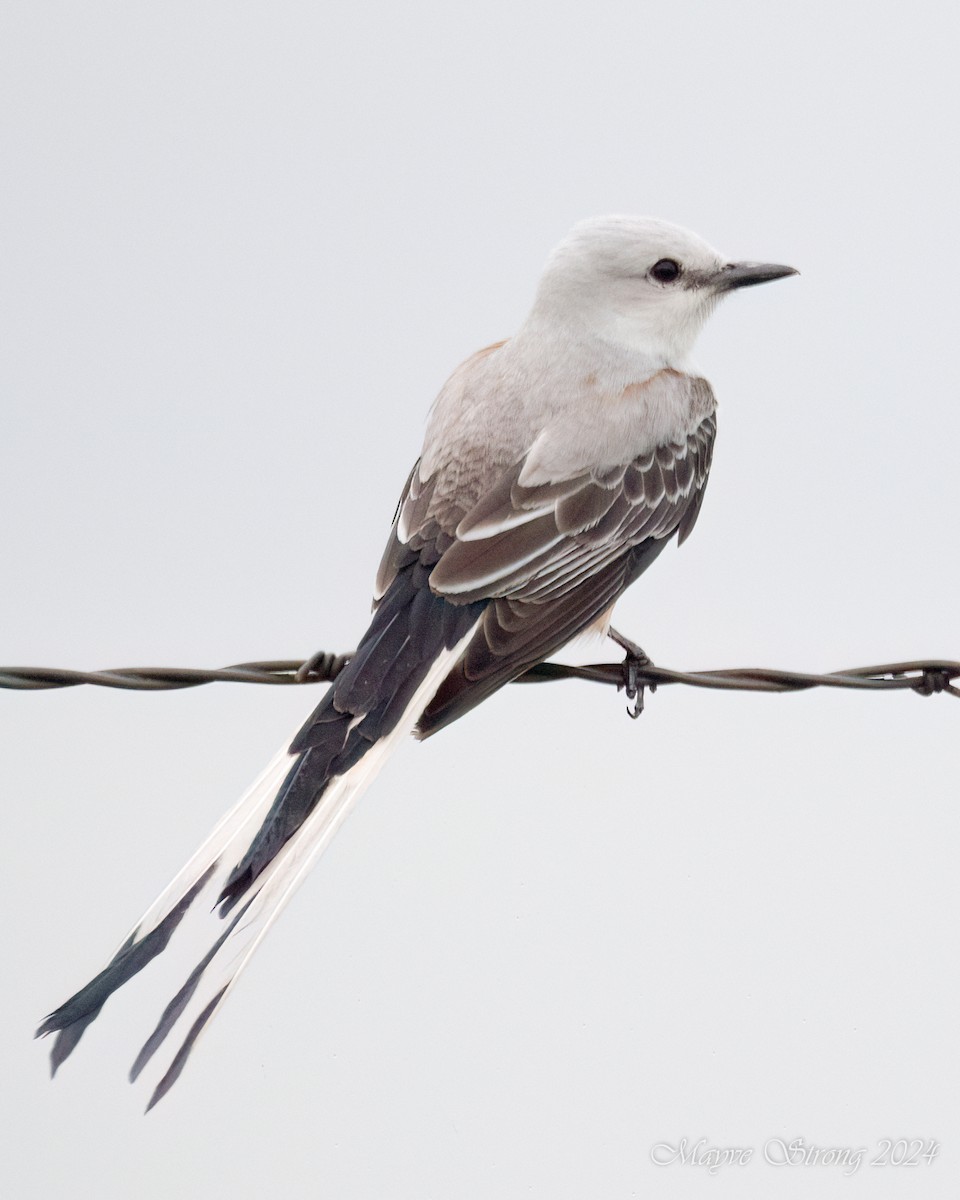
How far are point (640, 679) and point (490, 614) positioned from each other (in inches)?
18.5

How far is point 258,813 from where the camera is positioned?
361 centimetres

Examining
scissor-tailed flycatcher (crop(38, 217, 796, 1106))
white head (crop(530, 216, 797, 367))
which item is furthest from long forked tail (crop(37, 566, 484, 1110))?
white head (crop(530, 216, 797, 367))

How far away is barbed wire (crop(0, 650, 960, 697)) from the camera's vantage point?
3316 millimetres

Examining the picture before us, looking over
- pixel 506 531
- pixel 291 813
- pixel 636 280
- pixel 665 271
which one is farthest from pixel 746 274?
pixel 291 813

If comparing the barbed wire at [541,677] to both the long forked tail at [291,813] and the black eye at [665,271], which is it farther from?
the black eye at [665,271]

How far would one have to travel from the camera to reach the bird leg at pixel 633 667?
13.6 feet

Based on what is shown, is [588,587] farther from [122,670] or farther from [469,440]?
[122,670]

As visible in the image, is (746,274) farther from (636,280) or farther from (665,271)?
(636,280)

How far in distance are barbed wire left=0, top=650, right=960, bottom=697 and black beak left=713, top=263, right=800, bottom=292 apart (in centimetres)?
158

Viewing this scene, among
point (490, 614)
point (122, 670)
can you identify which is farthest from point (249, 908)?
point (490, 614)

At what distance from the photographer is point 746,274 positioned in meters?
4.95

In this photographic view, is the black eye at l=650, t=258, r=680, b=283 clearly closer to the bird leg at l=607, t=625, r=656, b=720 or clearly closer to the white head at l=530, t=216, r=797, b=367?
the white head at l=530, t=216, r=797, b=367

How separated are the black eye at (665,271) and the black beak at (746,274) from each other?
14 centimetres

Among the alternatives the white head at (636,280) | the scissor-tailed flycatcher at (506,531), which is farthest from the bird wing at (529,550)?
the white head at (636,280)
